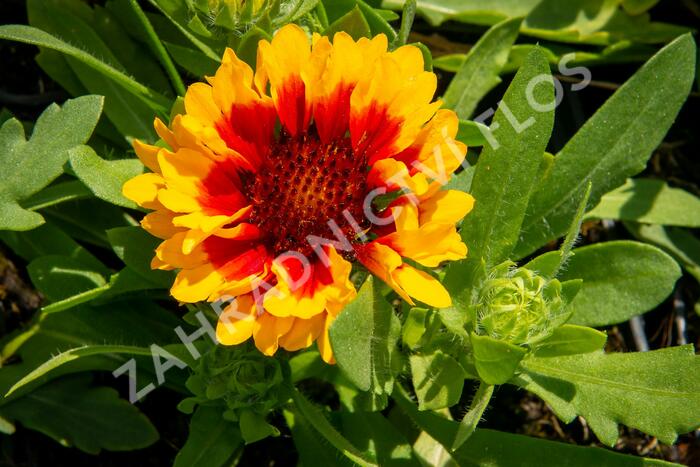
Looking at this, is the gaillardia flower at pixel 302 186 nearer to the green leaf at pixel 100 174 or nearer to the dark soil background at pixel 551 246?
the green leaf at pixel 100 174

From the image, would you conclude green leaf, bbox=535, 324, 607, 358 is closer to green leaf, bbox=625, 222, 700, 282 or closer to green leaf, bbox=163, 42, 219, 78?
green leaf, bbox=625, 222, 700, 282

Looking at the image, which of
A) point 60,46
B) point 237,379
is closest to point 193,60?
point 60,46

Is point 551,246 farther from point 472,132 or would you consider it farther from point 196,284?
point 196,284

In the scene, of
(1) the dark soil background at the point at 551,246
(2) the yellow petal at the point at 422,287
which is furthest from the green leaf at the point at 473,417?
(1) the dark soil background at the point at 551,246

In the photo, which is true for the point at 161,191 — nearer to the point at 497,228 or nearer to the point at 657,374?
the point at 497,228

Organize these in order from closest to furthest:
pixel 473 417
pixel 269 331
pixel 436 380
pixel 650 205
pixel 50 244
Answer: pixel 269 331, pixel 473 417, pixel 436 380, pixel 50 244, pixel 650 205

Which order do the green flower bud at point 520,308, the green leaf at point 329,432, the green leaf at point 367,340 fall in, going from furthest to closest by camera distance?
the green leaf at point 329,432, the green flower bud at point 520,308, the green leaf at point 367,340
